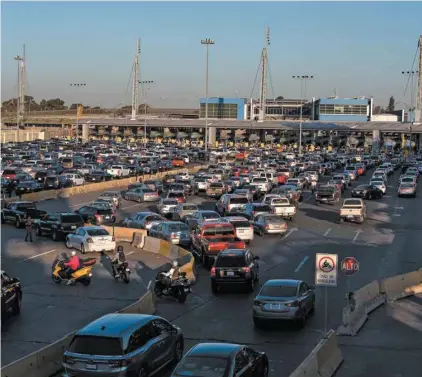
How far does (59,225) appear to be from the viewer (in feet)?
111

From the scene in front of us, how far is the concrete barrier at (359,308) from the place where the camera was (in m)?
17.4

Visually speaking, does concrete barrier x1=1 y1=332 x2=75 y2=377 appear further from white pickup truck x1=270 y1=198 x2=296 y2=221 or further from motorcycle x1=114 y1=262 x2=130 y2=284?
white pickup truck x1=270 y1=198 x2=296 y2=221

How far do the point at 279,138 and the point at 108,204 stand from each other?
13194 cm

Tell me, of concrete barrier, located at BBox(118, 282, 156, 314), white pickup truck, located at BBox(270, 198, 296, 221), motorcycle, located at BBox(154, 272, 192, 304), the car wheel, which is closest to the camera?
concrete barrier, located at BBox(118, 282, 156, 314)

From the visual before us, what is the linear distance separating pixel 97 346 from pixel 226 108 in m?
170

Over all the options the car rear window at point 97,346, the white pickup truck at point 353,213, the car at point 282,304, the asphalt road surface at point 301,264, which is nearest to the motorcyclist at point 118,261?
the asphalt road surface at point 301,264

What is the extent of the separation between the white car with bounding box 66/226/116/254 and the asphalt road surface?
2879 mm

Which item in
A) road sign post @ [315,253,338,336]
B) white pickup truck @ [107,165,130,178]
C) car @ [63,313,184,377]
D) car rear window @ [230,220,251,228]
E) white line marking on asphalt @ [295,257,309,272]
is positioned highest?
road sign post @ [315,253,338,336]

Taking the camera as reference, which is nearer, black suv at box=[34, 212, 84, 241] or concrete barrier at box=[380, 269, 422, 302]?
concrete barrier at box=[380, 269, 422, 302]

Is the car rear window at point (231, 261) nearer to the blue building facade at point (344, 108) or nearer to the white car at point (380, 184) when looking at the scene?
the white car at point (380, 184)

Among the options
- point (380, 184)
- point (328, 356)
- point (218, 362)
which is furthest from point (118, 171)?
point (218, 362)

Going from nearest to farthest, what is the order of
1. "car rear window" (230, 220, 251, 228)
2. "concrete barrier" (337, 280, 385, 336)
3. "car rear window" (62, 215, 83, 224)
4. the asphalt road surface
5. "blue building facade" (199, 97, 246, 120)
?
the asphalt road surface → "concrete barrier" (337, 280, 385, 336) → "car rear window" (230, 220, 251, 228) → "car rear window" (62, 215, 83, 224) → "blue building facade" (199, 97, 246, 120)

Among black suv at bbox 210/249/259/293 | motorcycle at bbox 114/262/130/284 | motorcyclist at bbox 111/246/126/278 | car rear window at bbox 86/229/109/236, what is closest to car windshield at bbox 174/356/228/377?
black suv at bbox 210/249/259/293

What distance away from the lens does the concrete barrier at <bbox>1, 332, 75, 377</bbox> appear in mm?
12578
